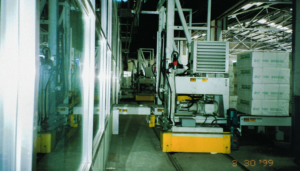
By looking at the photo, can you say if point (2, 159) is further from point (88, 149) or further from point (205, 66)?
point (205, 66)

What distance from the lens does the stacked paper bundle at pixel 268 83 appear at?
4578 millimetres

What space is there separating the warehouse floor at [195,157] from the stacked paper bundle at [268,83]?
0.95m

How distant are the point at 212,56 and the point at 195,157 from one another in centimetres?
232

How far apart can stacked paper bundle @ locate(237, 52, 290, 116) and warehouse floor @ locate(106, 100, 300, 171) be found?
3.11 feet

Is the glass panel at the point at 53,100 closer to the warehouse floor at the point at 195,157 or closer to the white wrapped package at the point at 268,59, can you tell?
the warehouse floor at the point at 195,157

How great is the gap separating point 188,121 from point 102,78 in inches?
85.3

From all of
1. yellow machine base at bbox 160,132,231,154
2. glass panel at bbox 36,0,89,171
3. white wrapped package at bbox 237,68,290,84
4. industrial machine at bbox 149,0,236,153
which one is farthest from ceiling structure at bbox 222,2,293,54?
glass panel at bbox 36,0,89,171

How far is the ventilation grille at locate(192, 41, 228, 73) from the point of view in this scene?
4.32 meters

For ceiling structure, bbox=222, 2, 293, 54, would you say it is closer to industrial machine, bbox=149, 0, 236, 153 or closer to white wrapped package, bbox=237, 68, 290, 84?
white wrapped package, bbox=237, 68, 290, 84

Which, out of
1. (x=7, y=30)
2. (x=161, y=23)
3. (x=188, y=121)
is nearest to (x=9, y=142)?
(x=7, y=30)

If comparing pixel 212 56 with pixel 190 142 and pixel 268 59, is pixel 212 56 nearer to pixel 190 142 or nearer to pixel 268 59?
pixel 268 59

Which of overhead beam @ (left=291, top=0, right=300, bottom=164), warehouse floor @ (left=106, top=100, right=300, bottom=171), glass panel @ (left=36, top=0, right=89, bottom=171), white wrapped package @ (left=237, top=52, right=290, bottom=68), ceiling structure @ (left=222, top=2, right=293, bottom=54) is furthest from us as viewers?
ceiling structure @ (left=222, top=2, right=293, bottom=54)

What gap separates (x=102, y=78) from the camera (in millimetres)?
3086

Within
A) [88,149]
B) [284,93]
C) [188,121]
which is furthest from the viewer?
[284,93]
